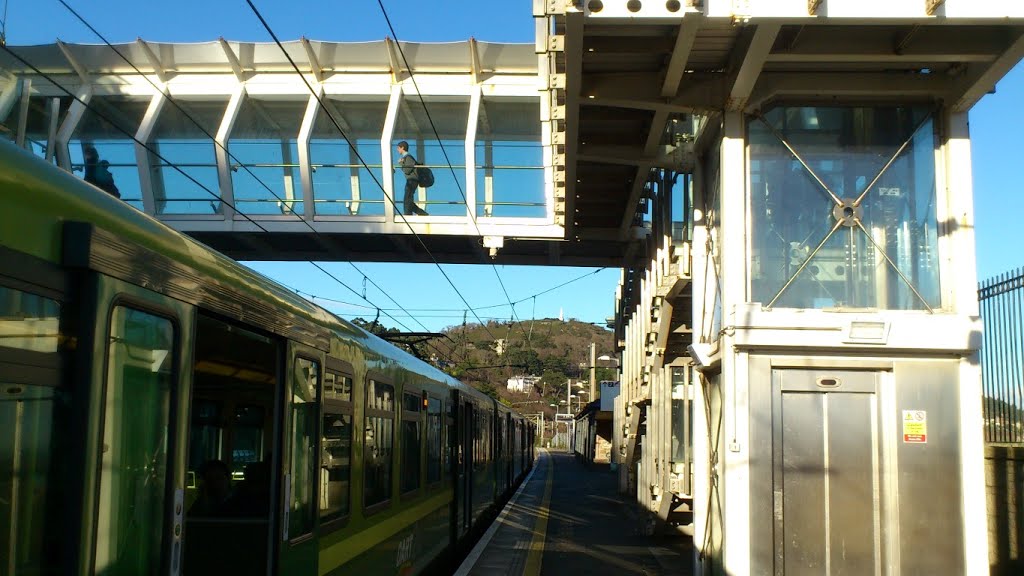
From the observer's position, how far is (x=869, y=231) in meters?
8.02

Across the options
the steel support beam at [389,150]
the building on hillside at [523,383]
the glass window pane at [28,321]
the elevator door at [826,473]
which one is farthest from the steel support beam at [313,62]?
the building on hillside at [523,383]

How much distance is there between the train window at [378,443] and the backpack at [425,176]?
975 cm

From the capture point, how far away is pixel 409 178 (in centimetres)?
1830

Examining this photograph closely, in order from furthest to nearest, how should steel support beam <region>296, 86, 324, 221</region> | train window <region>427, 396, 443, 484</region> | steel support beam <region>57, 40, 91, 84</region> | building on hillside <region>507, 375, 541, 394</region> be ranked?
building on hillside <region>507, 375, 541, 394</region>, steel support beam <region>57, 40, 91, 84</region>, steel support beam <region>296, 86, 324, 221</region>, train window <region>427, 396, 443, 484</region>

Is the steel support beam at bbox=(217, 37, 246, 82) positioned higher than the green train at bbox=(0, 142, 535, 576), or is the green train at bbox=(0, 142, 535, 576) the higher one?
the steel support beam at bbox=(217, 37, 246, 82)

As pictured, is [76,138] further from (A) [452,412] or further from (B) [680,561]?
(B) [680,561]

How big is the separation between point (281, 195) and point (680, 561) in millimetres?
9834

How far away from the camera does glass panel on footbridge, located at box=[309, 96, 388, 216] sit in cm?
1795

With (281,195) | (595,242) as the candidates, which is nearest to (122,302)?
(281,195)

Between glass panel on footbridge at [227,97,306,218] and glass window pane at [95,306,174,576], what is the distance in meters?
14.2

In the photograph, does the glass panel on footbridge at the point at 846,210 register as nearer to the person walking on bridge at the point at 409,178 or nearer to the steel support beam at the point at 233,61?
the person walking on bridge at the point at 409,178

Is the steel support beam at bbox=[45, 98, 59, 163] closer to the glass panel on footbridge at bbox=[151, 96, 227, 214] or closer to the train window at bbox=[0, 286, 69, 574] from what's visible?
the glass panel on footbridge at bbox=[151, 96, 227, 214]

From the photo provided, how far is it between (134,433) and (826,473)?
18.4ft

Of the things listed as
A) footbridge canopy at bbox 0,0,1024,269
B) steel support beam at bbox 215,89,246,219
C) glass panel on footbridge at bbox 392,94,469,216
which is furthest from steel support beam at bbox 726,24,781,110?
steel support beam at bbox 215,89,246,219
